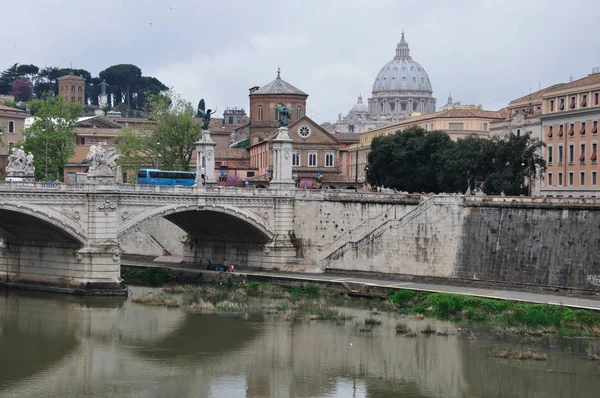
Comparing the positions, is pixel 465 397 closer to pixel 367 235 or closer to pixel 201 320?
pixel 201 320

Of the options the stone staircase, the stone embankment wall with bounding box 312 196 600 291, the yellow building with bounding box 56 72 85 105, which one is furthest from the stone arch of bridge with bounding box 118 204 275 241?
the yellow building with bounding box 56 72 85 105

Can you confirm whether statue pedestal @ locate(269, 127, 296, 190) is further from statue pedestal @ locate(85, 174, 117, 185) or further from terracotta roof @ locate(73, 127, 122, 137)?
terracotta roof @ locate(73, 127, 122, 137)

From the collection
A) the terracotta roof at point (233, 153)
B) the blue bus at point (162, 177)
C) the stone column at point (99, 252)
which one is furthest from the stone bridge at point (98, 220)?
the terracotta roof at point (233, 153)

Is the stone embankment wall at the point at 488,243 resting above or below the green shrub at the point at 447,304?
above

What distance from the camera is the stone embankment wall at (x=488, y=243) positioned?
150 feet

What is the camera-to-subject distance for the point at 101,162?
5062 cm

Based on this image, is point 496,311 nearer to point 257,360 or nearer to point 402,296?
point 402,296

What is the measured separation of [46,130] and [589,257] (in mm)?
41901

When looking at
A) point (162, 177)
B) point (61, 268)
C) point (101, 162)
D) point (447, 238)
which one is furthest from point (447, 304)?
point (162, 177)

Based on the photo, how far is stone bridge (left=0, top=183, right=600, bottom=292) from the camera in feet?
154

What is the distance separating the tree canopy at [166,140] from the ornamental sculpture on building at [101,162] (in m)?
23.4

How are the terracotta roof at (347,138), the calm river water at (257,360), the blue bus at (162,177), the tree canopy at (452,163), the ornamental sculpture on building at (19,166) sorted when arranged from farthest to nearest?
the terracotta roof at (347,138), the blue bus at (162,177), the tree canopy at (452,163), the ornamental sculpture on building at (19,166), the calm river water at (257,360)

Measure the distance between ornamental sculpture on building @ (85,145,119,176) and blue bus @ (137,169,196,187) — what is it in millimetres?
10567

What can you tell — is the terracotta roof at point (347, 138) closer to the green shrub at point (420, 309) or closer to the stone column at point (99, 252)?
the stone column at point (99, 252)
